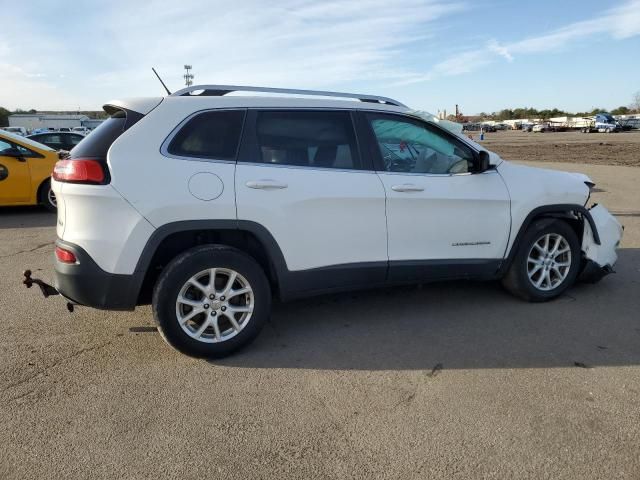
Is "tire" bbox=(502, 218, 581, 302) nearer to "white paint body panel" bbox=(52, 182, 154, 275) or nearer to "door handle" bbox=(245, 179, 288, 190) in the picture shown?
"door handle" bbox=(245, 179, 288, 190)

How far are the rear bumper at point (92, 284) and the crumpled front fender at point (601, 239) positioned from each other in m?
4.07

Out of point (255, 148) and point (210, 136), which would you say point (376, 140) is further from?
point (210, 136)

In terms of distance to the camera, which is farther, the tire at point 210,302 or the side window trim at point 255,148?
the side window trim at point 255,148

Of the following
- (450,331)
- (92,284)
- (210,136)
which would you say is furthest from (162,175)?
(450,331)

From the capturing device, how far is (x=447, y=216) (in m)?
4.14

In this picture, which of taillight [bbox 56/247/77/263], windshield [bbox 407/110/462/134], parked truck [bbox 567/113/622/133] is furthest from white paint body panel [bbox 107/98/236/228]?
parked truck [bbox 567/113/622/133]

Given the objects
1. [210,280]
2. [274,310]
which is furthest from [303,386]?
[274,310]

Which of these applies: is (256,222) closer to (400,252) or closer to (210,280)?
(210,280)

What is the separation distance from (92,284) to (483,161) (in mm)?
3188

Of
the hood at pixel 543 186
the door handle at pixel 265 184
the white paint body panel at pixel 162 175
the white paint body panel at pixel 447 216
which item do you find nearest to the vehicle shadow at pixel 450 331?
the white paint body panel at pixel 447 216

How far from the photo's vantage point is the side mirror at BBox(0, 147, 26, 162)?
29.3 feet

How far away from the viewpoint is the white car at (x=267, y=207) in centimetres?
332

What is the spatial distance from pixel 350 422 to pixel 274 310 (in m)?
1.84

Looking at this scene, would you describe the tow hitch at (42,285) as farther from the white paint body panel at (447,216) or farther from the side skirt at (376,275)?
the white paint body panel at (447,216)
